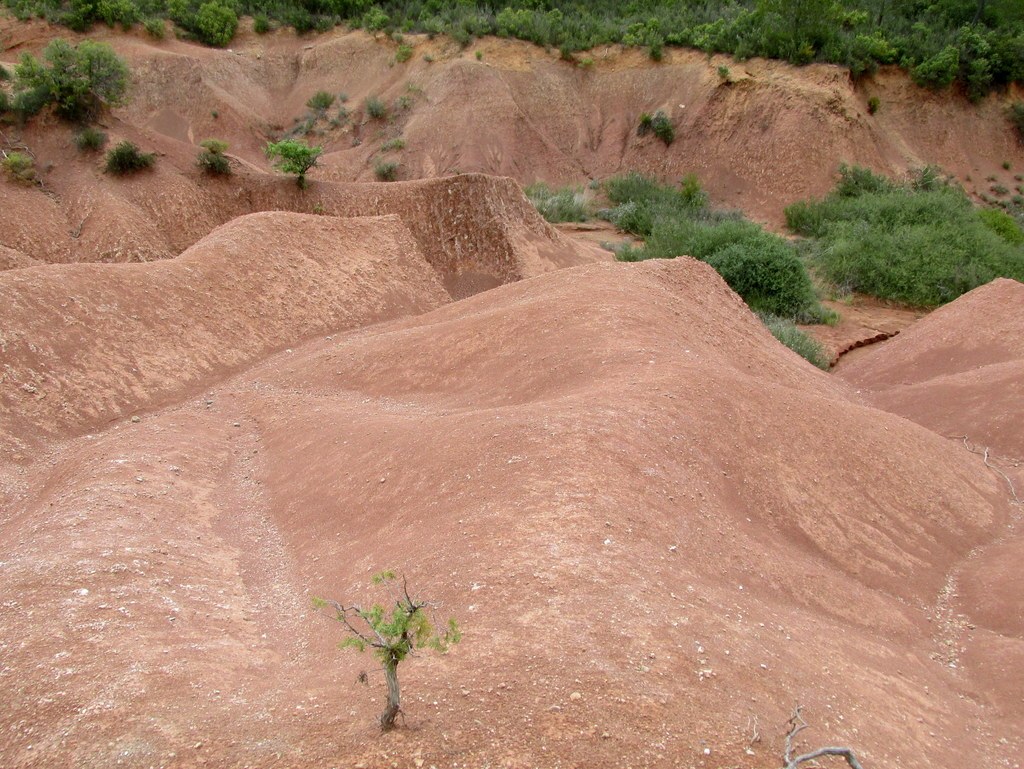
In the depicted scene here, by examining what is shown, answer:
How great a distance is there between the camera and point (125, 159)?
71.7ft

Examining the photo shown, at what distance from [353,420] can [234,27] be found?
38.4 m

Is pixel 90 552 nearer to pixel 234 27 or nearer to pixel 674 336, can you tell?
pixel 674 336

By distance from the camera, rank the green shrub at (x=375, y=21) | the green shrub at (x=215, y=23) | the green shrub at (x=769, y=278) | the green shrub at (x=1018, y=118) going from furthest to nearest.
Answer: the green shrub at (x=375, y=21) → the green shrub at (x=215, y=23) → the green shrub at (x=1018, y=118) → the green shrub at (x=769, y=278)

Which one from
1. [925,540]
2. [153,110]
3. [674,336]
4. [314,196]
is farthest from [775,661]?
[153,110]

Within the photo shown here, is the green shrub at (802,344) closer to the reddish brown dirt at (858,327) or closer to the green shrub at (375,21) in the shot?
the reddish brown dirt at (858,327)

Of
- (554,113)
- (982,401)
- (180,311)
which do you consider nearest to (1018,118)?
(554,113)

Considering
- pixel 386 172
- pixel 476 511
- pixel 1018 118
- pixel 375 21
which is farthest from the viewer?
pixel 375 21

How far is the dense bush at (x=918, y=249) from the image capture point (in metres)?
24.1

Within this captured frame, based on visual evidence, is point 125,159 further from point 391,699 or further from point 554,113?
point 554,113

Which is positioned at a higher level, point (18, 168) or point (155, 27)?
point (155, 27)

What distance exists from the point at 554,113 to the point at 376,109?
28.1 ft

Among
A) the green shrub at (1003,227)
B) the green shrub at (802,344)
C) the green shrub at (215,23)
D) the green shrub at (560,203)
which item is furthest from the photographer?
the green shrub at (215,23)

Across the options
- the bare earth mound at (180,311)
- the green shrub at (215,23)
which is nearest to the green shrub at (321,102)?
the green shrub at (215,23)

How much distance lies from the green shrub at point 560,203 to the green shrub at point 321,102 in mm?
11726
